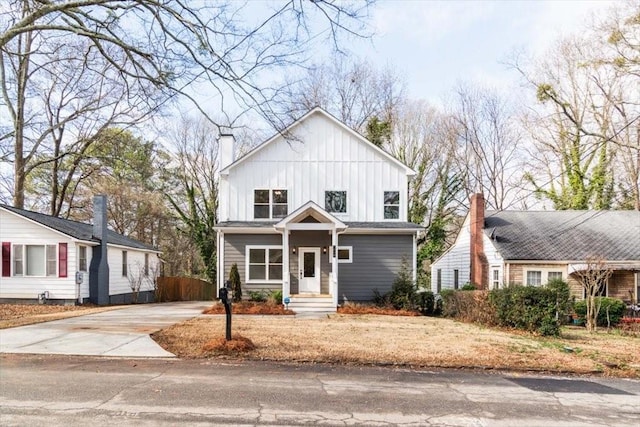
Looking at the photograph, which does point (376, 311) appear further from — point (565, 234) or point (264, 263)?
point (565, 234)

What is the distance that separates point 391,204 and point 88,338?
14023 mm

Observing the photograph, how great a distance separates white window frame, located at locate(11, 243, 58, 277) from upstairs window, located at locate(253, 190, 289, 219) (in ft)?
26.9

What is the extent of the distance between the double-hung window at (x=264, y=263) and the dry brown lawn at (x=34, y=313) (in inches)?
234

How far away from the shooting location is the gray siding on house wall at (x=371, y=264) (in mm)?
20891

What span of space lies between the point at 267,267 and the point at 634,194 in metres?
24.7

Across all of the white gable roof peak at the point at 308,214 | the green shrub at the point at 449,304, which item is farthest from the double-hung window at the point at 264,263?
the green shrub at the point at 449,304

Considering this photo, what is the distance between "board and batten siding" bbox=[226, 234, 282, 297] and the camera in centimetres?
2075

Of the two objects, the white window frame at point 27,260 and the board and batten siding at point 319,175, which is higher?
the board and batten siding at point 319,175

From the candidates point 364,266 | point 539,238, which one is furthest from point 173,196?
point 539,238

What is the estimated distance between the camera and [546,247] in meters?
22.4

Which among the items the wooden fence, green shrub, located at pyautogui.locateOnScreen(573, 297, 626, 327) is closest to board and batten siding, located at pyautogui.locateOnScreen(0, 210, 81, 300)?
the wooden fence

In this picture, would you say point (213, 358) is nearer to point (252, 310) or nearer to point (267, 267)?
point (252, 310)

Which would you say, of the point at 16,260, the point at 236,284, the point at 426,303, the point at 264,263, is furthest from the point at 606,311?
the point at 16,260

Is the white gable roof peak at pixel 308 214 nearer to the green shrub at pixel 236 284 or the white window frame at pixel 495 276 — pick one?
the green shrub at pixel 236 284
